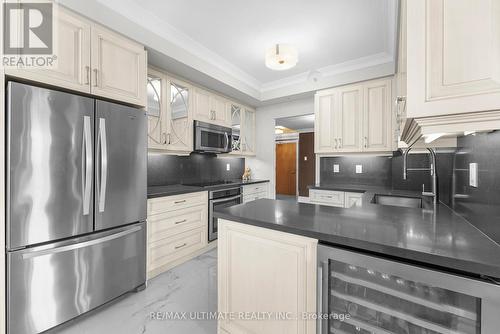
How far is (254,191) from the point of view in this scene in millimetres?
3877

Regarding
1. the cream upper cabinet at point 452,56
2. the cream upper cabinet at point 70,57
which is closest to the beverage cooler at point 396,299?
the cream upper cabinet at point 452,56

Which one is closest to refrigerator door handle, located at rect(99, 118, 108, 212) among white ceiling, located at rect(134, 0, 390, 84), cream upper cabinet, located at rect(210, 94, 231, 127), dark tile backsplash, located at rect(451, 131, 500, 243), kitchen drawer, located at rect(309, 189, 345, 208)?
white ceiling, located at rect(134, 0, 390, 84)

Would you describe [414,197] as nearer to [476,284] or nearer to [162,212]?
[476,284]

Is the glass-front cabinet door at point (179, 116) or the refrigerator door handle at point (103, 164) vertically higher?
the glass-front cabinet door at point (179, 116)

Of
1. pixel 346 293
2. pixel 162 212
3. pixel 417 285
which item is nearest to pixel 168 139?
pixel 162 212

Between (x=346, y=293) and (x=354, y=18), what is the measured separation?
2427 mm

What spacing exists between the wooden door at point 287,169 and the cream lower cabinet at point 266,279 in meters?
6.51

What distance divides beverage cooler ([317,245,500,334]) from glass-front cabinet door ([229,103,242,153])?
9.66ft

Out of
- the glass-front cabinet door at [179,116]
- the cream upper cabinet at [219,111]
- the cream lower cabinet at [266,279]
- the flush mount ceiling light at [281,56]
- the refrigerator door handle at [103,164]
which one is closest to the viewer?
the cream lower cabinet at [266,279]

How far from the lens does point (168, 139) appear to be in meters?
2.72

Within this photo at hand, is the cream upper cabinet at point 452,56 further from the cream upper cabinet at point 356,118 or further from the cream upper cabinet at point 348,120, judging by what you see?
the cream upper cabinet at point 348,120

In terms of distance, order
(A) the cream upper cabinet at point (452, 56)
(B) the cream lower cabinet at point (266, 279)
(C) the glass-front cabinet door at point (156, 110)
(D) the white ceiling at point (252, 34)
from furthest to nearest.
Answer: (C) the glass-front cabinet door at point (156, 110)
(D) the white ceiling at point (252, 34)
(B) the cream lower cabinet at point (266, 279)
(A) the cream upper cabinet at point (452, 56)

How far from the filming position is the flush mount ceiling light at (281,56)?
7.29ft

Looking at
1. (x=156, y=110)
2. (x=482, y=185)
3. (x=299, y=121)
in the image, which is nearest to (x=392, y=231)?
(x=482, y=185)
